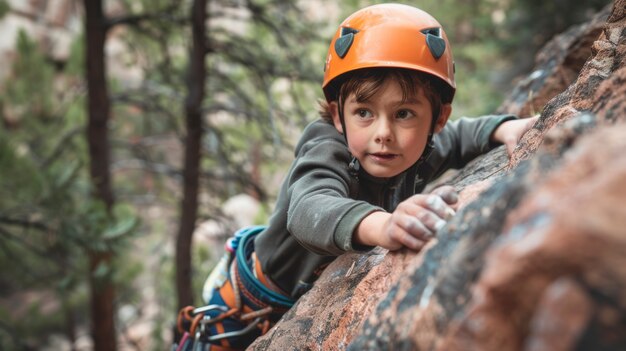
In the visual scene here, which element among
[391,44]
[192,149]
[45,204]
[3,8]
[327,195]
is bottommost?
[45,204]

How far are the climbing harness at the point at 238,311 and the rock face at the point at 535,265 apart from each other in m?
1.35

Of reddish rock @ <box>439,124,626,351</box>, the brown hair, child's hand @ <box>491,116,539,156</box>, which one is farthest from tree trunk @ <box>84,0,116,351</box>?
reddish rock @ <box>439,124,626,351</box>

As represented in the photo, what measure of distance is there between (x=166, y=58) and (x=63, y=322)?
23.5 ft

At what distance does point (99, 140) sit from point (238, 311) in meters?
4.56

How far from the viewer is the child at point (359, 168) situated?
1.79 meters

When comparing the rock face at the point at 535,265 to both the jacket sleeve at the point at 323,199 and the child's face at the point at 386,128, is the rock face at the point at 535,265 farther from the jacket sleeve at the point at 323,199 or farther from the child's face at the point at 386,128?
the child's face at the point at 386,128

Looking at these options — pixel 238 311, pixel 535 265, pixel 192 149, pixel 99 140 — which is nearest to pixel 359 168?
pixel 238 311

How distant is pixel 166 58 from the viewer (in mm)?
6621

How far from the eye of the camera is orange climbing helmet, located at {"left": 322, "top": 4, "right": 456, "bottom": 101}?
232 centimetres

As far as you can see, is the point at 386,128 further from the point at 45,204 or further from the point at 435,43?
the point at 45,204

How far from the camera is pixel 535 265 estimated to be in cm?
83

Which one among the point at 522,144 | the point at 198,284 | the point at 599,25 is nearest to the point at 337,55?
the point at 522,144

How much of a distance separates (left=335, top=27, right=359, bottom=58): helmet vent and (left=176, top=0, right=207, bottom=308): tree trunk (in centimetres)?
386

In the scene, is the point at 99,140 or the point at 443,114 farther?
the point at 99,140
